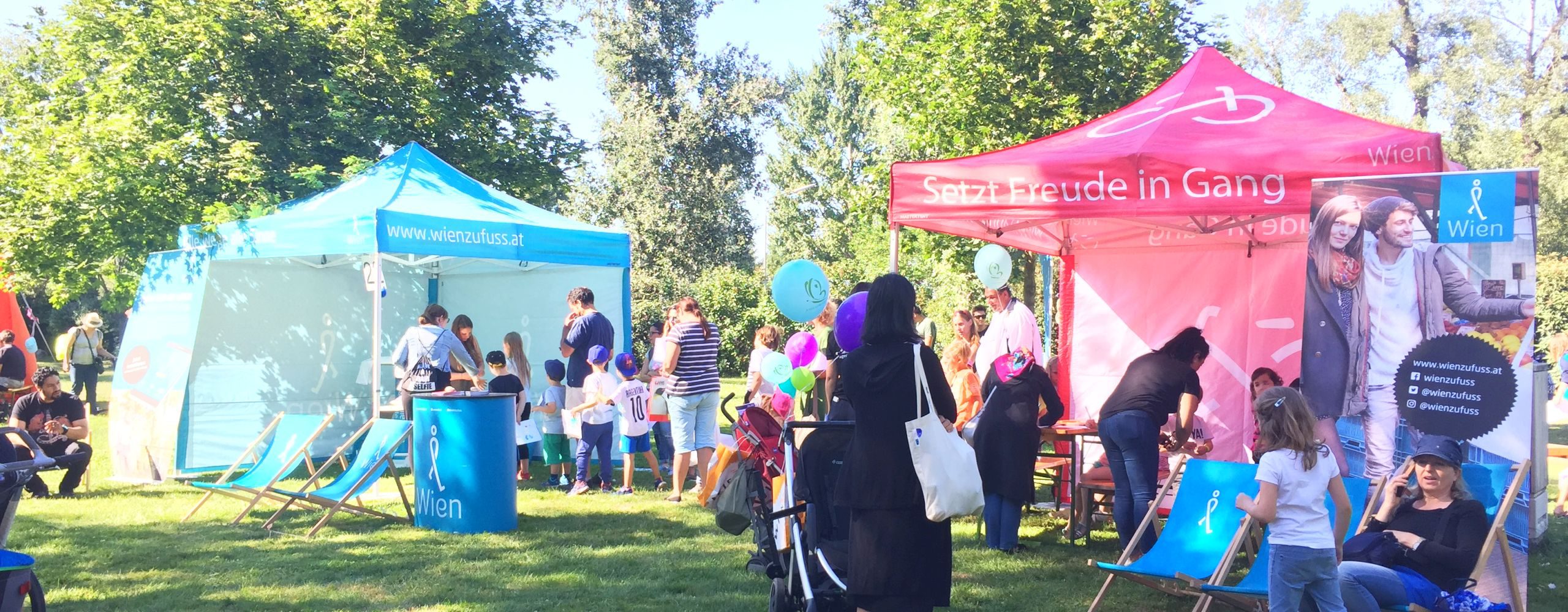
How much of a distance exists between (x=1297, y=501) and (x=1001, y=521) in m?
2.72

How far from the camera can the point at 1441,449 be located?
4.50 m

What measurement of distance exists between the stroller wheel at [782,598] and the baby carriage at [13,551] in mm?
2582

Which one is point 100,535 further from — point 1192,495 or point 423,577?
point 1192,495

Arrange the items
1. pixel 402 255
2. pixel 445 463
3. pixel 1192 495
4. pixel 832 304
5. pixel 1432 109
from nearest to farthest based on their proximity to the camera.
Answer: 1. pixel 1192 495
2. pixel 445 463
3. pixel 832 304
4. pixel 402 255
5. pixel 1432 109

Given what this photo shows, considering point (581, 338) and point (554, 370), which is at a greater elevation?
point (581, 338)

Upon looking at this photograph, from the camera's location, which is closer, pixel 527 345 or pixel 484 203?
pixel 484 203

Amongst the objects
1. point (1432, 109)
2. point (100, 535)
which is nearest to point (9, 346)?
point (100, 535)

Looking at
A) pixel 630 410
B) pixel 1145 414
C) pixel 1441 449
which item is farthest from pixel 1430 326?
pixel 630 410

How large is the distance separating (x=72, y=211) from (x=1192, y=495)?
30.7ft

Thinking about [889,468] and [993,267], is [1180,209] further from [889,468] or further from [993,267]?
[993,267]

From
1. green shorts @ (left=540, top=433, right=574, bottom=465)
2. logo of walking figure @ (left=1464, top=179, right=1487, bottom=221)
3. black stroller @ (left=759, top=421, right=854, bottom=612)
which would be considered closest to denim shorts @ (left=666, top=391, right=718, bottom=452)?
green shorts @ (left=540, top=433, right=574, bottom=465)

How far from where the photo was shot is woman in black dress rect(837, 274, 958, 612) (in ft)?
12.0

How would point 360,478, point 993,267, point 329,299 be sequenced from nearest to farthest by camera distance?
point 360,478, point 993,267, point 329,299

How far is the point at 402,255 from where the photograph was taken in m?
10.8
